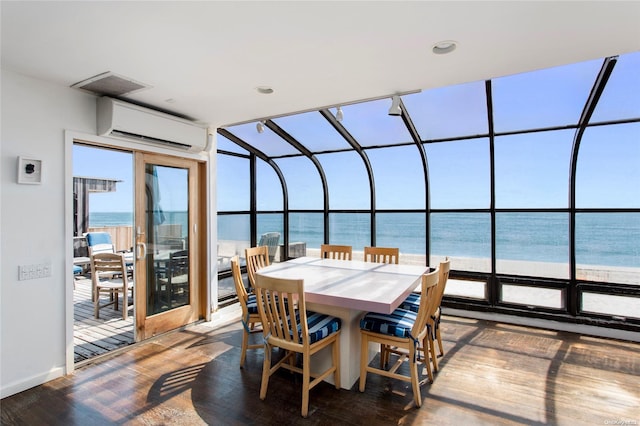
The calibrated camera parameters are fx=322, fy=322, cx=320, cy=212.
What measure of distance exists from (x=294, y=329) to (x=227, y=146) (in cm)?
360

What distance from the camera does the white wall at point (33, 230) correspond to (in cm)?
254

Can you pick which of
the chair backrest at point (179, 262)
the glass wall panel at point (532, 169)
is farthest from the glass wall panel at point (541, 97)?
the glass wall panel at point (532, 169)

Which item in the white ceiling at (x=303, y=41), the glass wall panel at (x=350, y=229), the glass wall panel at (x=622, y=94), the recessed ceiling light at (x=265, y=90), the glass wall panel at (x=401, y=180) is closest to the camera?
the white ceiling at (x=303, y=41)

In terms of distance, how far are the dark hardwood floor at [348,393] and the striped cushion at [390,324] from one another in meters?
0.51

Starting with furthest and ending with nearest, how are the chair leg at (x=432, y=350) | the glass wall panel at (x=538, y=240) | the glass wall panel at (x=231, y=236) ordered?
Result: the glass wall panel at (x=231, y=236) < the glass wall panel at (x=538, y=240) < the chair leg at (x=432, y=350)

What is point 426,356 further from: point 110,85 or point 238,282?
point 110,85

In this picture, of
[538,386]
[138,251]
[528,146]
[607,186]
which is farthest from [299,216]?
[528,146]

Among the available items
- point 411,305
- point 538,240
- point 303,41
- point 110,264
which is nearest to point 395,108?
point 303,41

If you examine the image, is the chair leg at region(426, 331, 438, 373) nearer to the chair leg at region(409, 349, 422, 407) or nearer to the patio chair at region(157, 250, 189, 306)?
the chair leg at region(409, 349, 422, 407)

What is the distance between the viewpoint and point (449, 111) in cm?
406

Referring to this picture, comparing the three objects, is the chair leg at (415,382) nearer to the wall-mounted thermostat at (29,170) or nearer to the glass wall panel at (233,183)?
the wall-mounted thermostat at (29,170)

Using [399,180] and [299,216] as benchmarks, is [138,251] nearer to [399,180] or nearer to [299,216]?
[299,216]

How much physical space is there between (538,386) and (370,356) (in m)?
1.40

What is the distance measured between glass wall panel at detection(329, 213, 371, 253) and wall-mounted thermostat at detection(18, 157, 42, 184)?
12.3ft
